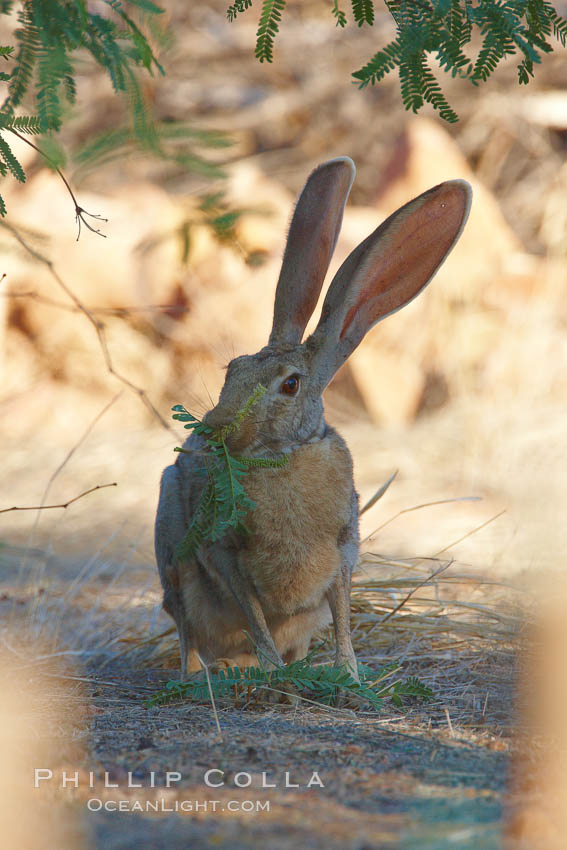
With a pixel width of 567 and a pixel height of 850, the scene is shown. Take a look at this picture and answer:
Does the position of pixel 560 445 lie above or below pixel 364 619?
Answer: above

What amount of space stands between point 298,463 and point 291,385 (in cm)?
29

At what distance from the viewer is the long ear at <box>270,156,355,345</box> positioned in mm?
3865

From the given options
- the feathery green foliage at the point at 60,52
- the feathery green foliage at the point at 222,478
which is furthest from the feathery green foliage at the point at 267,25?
the feathery green foliage at the point at 222,478

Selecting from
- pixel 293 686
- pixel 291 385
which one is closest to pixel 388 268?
pixel 291 385

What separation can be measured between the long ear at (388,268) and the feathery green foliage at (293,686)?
1.11 meters

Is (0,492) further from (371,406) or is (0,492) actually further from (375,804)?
(375,804)

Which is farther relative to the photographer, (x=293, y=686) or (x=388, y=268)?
(x=388, y=268)

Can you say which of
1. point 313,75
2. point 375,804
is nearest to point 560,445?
point 375,804

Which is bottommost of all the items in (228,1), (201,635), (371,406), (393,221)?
(201,635)

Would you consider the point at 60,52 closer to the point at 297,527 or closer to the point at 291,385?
the point at 291,385

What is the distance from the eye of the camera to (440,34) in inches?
112

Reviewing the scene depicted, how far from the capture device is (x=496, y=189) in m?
10.6

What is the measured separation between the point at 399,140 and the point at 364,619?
680 centimetres

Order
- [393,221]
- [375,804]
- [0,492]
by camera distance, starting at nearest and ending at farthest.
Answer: [375,804] < [393,221] < [0,492]
